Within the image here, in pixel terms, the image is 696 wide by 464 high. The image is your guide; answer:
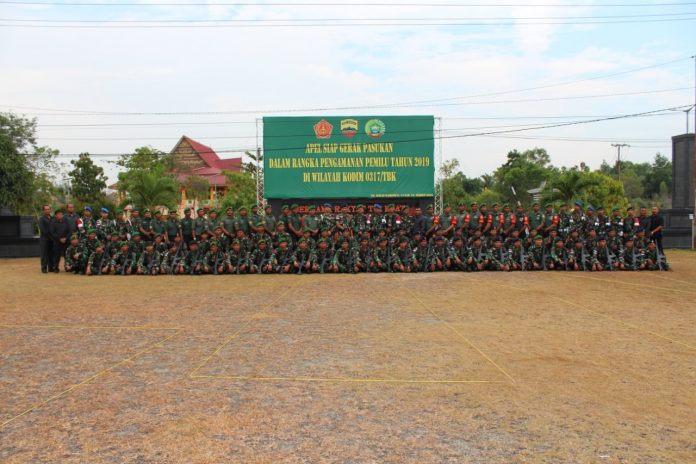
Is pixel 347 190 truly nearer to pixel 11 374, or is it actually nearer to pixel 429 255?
pixel 429 255

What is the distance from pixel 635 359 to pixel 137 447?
4.08 meters

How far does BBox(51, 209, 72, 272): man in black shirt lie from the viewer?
531 inches

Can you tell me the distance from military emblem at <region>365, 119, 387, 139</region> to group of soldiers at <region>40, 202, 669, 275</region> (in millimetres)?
4341

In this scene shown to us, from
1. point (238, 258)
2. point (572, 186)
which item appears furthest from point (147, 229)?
point (572, 186)

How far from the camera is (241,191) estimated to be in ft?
116

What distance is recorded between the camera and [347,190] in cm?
1742

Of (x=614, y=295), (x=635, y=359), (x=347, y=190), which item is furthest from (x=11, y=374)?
(x=347, y=190)

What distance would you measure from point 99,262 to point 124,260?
2.06 ft

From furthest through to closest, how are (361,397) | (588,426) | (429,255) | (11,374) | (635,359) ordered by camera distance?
(429,255) → (635,359) → (11,374) → (361,397) → (588,426)

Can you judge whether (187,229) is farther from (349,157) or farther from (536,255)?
(536,255)

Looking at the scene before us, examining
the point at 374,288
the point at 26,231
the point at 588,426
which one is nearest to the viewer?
the point at 588,426

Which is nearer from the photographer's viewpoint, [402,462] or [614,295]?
[402,462]

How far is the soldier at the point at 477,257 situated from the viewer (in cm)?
1291

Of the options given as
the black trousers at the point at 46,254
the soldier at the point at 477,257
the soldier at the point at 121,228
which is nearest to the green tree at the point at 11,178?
the black trousers at the point at 46,254
